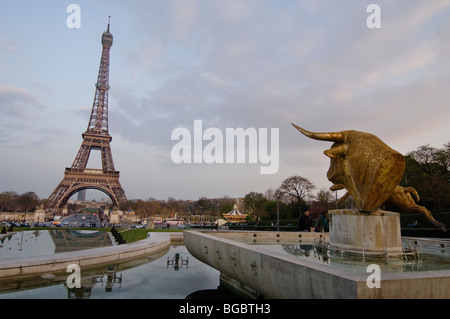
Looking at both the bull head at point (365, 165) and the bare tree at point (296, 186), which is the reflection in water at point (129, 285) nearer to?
the bull head at point (365, 165)

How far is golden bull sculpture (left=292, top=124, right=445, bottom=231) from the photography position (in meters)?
7.77

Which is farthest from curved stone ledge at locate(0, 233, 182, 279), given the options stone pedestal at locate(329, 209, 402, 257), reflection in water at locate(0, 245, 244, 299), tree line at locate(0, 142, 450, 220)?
tree line at locate(0, 142, 450, 220)

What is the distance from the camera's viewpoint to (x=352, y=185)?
846cm

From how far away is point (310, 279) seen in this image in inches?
162

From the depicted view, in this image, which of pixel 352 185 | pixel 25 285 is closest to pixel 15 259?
pixel 25 285

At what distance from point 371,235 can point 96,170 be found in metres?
72.8

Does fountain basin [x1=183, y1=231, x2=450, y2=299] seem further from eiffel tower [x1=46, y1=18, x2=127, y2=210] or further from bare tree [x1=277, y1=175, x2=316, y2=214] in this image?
eiffel tower [x1=46, y1=18, x2=127, y2=210]

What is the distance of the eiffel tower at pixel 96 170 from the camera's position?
220 feet

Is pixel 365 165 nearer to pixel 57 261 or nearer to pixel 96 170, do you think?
pixel 57 261

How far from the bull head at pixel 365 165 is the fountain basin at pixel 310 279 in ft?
5.80

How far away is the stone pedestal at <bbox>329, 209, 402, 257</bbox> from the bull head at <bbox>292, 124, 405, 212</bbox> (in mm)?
316

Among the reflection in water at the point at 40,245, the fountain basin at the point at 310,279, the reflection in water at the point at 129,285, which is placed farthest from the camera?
the reflection in water at the point at 40,245

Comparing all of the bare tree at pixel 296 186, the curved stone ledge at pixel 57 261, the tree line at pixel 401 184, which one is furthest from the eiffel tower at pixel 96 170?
the curved stone ledge at pixel 57 261
